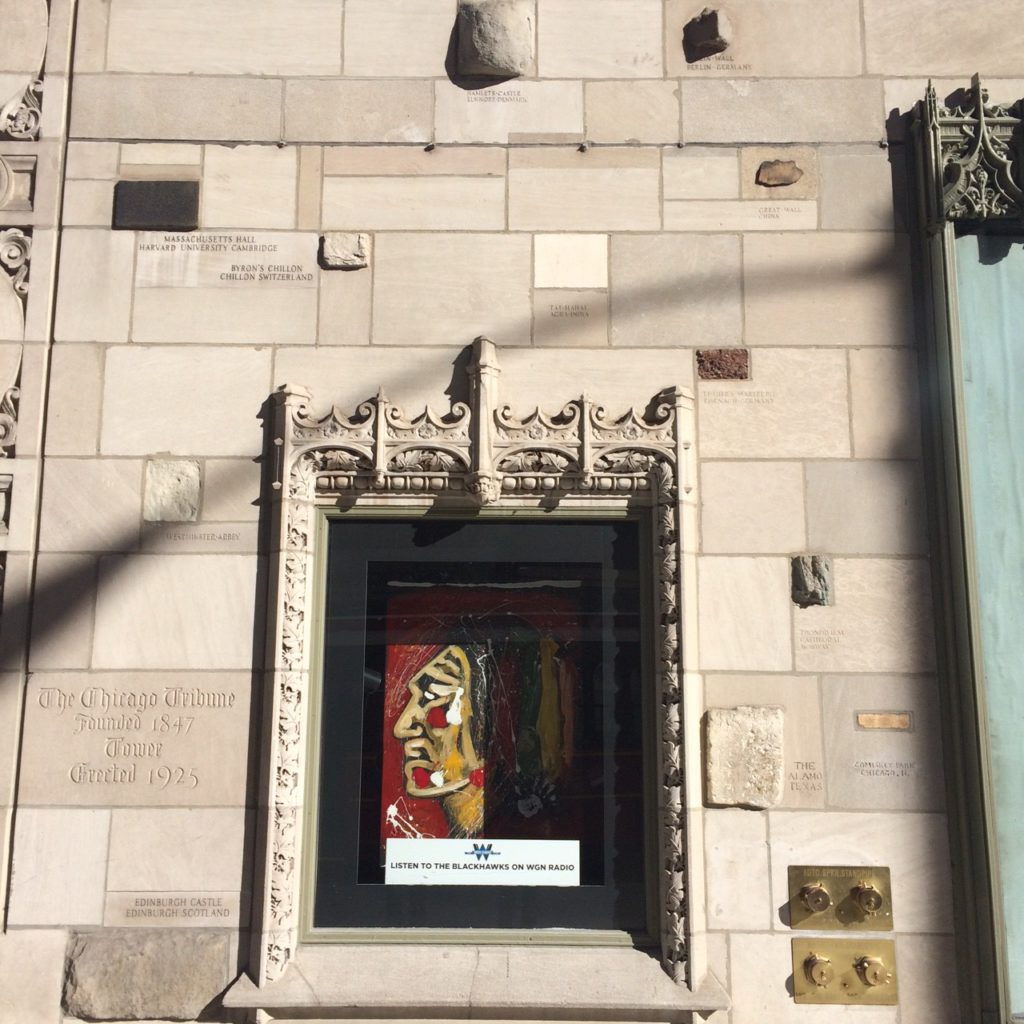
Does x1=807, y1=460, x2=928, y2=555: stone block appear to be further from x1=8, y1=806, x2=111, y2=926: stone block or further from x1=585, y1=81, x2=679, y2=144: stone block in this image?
x1=8, y1=806, x2=111, y2=926: stone block

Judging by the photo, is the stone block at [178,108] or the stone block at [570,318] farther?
the stone block at [178,108]

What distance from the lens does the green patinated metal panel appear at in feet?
19.1

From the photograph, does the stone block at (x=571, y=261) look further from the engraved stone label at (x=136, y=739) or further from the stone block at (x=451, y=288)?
the engraved stone label at (x=136, y=739)

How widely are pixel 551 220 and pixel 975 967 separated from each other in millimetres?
4849

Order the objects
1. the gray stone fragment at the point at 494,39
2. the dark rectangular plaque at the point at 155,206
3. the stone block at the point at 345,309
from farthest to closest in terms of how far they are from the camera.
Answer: the gray stone fragment at the point at 494,39 < the dark rectangular plaque at the point at 155,206 < the stone block at the point at 345,309

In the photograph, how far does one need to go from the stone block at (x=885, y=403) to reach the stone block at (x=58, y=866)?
4834 mm

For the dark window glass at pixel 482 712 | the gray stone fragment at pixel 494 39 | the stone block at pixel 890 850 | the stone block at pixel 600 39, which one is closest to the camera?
the stone block at pixel 890 850

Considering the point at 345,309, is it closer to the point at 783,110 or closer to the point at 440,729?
the point at 440,729

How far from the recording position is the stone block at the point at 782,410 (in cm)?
619

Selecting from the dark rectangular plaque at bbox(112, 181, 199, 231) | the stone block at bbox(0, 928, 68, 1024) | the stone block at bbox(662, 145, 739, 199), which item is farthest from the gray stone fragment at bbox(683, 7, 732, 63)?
the stone block at bbox(0, 928, 68, 1024)

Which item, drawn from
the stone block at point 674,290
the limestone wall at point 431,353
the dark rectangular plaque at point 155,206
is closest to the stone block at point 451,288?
the limestone wall at point 431,353

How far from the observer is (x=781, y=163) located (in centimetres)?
650

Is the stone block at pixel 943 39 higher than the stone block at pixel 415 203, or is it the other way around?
the stone block at pixel 943 39

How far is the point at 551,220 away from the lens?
643cm
